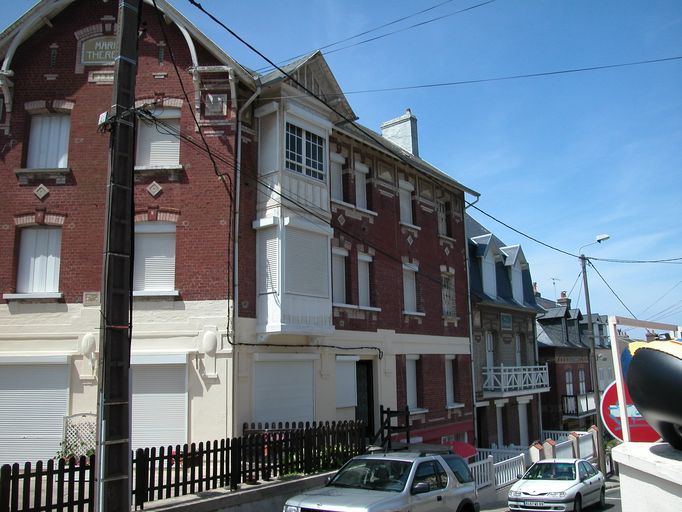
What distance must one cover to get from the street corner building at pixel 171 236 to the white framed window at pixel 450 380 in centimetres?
653

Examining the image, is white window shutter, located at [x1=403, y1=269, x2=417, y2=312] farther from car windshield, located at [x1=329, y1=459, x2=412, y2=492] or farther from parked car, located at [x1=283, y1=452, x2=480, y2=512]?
car windshield, located at [x1=329, y1=459, x2=412, y2=492]

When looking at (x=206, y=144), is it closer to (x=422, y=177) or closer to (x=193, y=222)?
(x=193, y=222)

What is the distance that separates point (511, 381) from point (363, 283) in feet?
34.8

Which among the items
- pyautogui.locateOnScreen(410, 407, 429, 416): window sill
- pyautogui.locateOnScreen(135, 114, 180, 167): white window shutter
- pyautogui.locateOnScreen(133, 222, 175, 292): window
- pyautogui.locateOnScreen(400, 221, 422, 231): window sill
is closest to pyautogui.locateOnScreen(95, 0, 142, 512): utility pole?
pyautogui.locateOnScreen(133, 222, 175, 292): window

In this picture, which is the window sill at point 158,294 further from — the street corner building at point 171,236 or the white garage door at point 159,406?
the white garage door at point 159,406

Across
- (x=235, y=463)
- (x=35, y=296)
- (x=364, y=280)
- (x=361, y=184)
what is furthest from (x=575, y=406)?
(x=35, y=296)

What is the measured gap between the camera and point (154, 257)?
51.2ft

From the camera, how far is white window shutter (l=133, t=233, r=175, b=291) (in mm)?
15492

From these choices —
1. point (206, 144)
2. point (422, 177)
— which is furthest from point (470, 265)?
point (206, 144)

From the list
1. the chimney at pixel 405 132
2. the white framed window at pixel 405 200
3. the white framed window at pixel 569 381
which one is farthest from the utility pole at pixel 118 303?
the white framed window at pixel 569 381

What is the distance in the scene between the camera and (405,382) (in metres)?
20.9

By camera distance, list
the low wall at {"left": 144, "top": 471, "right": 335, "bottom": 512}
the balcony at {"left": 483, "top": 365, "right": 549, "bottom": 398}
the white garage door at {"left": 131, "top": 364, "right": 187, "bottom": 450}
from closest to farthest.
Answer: the low wall at {"left": 144, "top": 471, "right": 335, "bottom": 512} < the white garage door at {"left": 131, "top": 364, "right": 187, "bottom": 450} < the balcony at {"left": 483, "top": 365, "right": 549, "bottom": 398}

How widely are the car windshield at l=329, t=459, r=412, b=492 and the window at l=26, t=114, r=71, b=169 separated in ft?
36.8

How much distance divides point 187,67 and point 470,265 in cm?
1591
